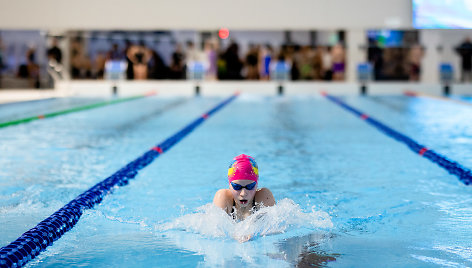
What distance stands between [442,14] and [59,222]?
13.7m

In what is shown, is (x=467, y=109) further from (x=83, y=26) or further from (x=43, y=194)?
(x=83, y=26)

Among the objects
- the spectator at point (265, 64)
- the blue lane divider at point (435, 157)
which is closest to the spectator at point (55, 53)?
the spectator at point (265, 64)

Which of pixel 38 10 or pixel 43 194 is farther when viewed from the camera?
pixel 38 10

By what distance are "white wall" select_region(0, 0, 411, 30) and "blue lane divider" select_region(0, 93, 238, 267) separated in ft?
37.4

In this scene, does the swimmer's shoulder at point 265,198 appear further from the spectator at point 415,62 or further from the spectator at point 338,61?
the spectator at point 415,62

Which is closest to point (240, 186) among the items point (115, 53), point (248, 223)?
point (248, 223)

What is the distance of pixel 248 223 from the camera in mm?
2914

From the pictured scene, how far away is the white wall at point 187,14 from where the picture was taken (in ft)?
52.3

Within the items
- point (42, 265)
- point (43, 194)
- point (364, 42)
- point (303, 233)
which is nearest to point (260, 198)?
point (303, 233)

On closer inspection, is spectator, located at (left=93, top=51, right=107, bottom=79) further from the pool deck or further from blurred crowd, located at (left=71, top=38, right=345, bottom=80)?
the pool deck

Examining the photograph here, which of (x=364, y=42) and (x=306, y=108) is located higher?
(x=364, y=42)

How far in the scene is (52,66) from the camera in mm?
15883

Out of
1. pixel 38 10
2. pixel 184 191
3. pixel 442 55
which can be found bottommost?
pixel 184 191

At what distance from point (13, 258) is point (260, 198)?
1147 millimetres
